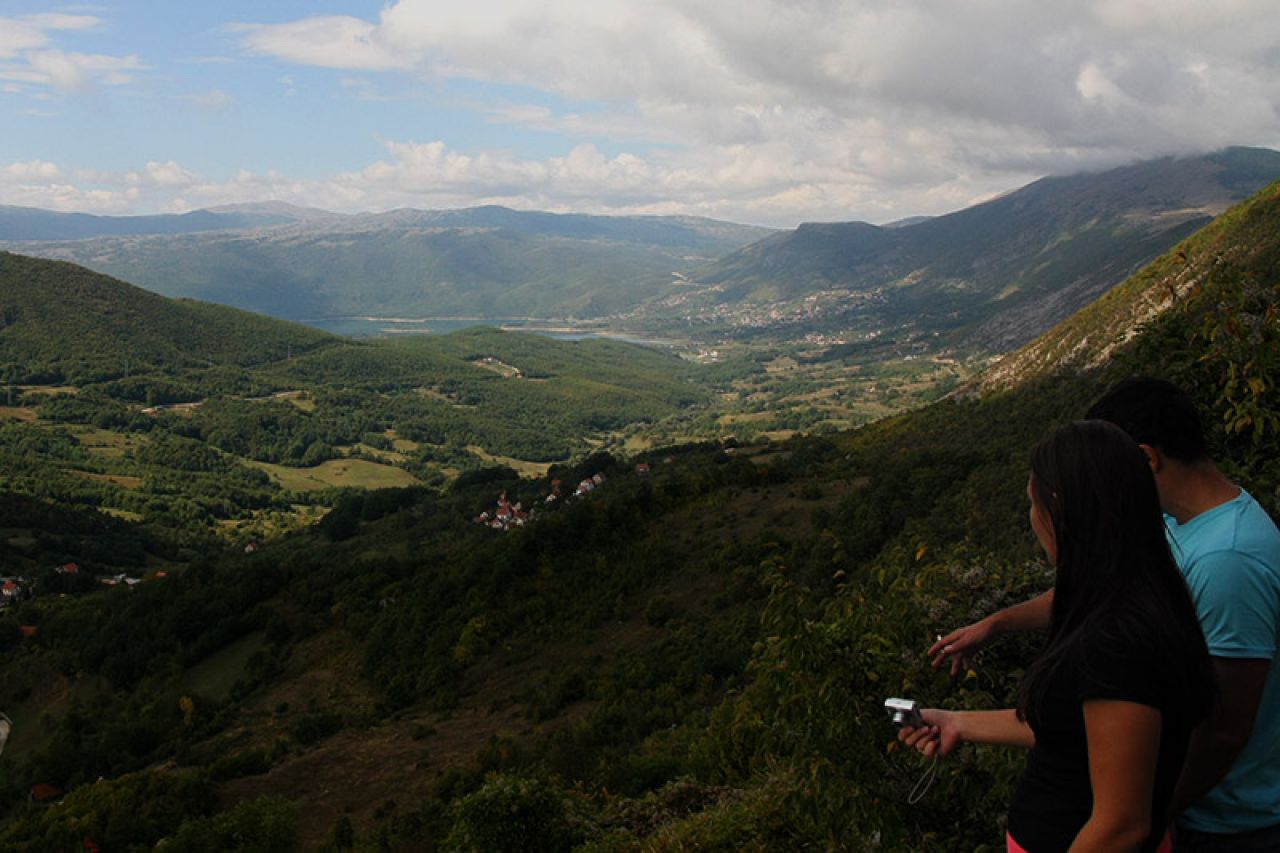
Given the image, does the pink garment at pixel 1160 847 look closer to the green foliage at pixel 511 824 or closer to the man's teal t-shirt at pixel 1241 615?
the man's teal t-shirt at pixel 1241 615

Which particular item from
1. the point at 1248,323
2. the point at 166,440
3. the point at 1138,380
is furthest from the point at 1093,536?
the point at 166,440

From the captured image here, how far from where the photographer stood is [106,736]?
31.0 metres

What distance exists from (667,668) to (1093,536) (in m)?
23.8

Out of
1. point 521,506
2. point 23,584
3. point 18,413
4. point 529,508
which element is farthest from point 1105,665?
point 18,413

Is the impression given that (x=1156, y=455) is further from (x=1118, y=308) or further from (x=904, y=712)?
(x=1118, y=308)

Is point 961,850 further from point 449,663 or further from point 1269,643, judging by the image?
point 449,663

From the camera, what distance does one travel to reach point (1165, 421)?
118 inches

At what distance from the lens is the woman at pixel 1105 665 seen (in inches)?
87.0

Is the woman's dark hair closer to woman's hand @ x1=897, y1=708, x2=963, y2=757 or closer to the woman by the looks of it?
the woman

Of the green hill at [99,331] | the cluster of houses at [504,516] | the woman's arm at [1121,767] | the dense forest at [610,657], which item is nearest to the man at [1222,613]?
the woman's arm at [1121,767]

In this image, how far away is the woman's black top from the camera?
2201 mm

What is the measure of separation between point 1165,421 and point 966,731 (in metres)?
1.45

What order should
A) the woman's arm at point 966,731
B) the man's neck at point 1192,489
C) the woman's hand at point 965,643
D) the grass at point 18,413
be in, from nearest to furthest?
the woman's arm at point 966,731, the man's neck at point 1192,489, the woman's hand at point 965,643, the grass at point 18,413

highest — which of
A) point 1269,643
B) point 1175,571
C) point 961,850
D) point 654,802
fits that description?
point 1175,571
